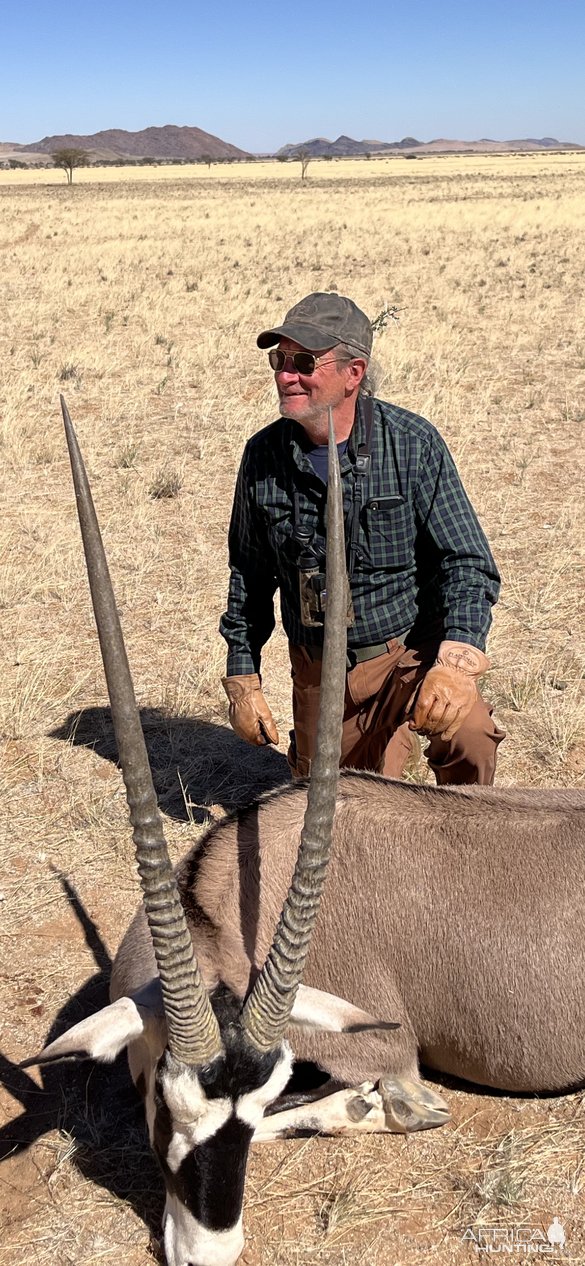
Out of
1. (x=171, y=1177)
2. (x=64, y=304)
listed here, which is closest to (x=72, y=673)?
(x=171, y=1177)

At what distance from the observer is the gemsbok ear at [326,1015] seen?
249 cm

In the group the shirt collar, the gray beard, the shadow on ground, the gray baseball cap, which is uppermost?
the gray baseball cap

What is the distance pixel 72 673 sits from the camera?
5863mm

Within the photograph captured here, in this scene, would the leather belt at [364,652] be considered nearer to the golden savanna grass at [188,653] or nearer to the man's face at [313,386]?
the man's face at [313,386]

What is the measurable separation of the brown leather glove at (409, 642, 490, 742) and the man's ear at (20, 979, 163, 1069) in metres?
1.50

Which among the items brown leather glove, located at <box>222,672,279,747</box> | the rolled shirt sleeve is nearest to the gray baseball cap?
the rolled shirt sleeve

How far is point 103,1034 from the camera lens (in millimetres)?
2443

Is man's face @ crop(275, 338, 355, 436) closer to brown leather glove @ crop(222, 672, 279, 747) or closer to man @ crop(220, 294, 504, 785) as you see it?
man @ crop(220, 294, 504, 785)

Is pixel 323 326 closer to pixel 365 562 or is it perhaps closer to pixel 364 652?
pixel 365 562

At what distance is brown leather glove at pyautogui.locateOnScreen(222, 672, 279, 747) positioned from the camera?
4043mm

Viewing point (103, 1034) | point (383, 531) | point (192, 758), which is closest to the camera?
point (103, 1034)

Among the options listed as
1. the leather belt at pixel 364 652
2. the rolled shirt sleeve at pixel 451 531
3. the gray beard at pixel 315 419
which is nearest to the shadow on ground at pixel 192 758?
the leather belt at pixel 364 652

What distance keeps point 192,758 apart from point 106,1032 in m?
2.78

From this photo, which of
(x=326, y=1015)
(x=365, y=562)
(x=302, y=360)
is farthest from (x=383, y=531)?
(x=326, y=1015)
